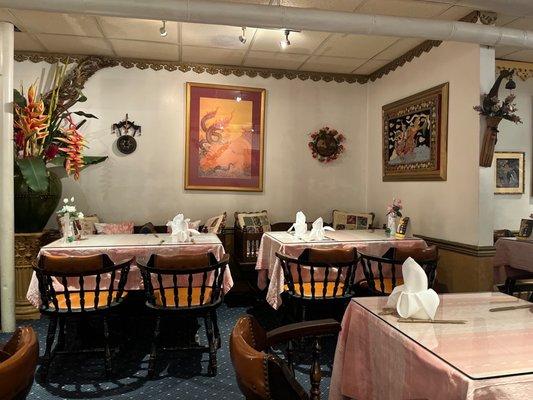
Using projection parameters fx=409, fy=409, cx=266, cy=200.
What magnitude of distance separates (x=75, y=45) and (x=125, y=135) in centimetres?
123

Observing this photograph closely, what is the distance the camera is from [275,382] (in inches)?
46.4

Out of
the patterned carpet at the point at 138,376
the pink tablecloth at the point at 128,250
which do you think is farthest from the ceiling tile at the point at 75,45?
the patterned carpet at the point at 138,376

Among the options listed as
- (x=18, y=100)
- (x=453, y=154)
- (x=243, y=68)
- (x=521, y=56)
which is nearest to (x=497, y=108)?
(x=453, y=154)

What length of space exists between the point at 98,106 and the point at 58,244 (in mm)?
2490

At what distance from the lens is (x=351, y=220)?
599cm

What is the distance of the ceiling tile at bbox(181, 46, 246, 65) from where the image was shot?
521 centimetres

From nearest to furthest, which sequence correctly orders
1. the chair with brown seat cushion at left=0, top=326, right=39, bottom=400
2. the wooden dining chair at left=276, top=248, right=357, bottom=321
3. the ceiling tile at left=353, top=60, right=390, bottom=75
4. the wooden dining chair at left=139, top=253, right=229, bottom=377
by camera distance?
the chair with brown seat cushion at left=0, top=326, right=39, bottom=400
the wooden dining chair at left=139, top=253, right=229, bottom=377
the wooden dining chair at left=276, top=248, right=357, bottom=321
the ceiling tile at left=353, top=60, right=390, bottom=75

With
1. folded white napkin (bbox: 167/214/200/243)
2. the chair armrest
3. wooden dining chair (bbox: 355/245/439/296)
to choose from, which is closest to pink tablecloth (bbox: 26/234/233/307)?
folded white napkin (bbox: 167/214/200/243)

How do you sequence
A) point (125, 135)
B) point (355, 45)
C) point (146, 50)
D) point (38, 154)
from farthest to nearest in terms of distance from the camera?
point (125, 135)
point (146, 50)
point (355, 45)
point (38, 154)

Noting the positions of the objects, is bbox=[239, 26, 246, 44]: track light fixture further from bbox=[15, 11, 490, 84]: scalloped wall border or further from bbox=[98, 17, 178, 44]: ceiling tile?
bbox=[15, 11, 490, 84]: scalloped wall border

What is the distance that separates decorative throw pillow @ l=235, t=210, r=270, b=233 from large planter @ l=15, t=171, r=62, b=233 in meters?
2.24

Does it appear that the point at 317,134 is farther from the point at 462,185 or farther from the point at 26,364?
the point at 26,364

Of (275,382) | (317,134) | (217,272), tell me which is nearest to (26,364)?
(275,382)

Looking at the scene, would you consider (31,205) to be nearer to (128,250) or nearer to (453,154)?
(128,250)
